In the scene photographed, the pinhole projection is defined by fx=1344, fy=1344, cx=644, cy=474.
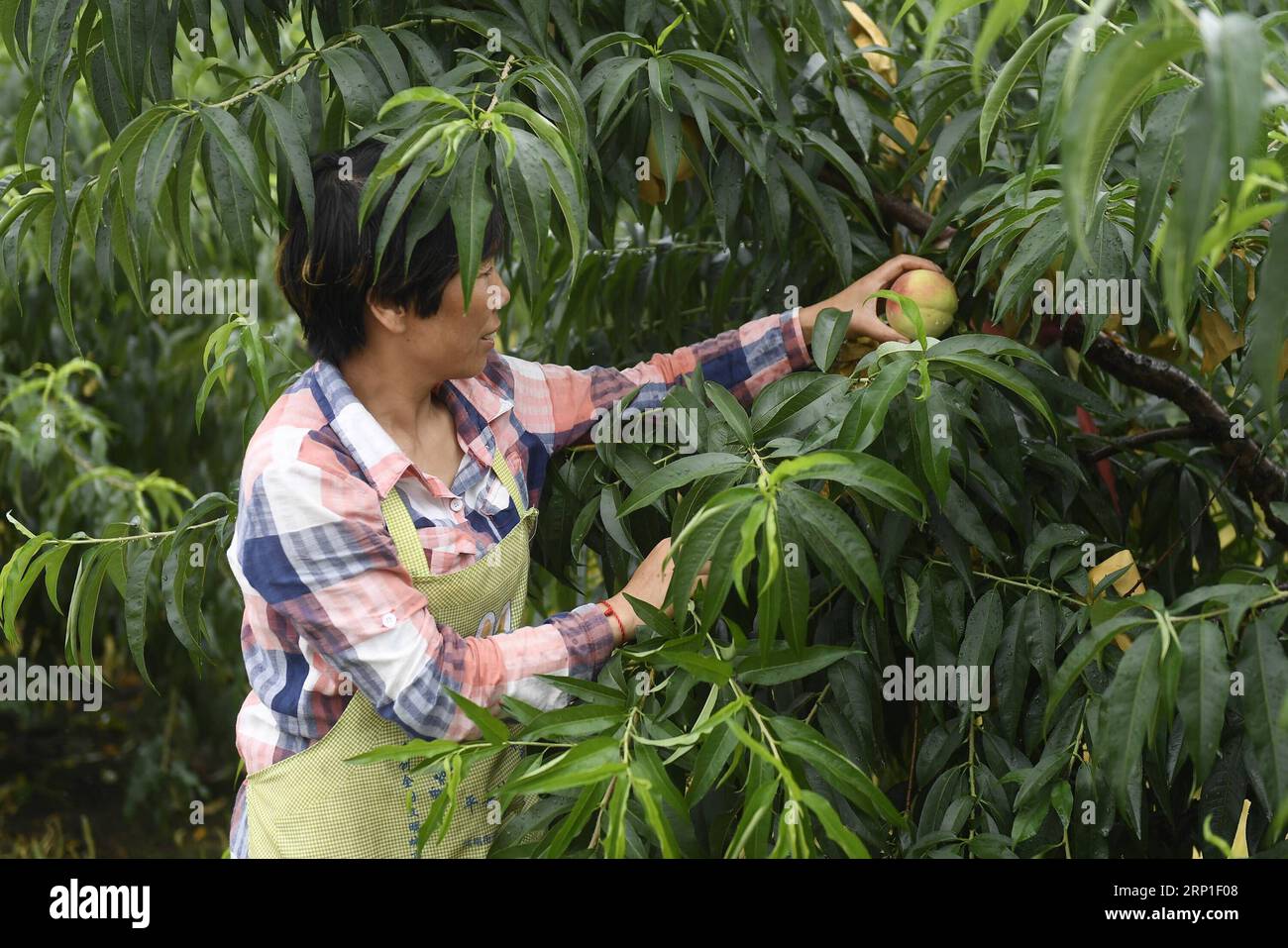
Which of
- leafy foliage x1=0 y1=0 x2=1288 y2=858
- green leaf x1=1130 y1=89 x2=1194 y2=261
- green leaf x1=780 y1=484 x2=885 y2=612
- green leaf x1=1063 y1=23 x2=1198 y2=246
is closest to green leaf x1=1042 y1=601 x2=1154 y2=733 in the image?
leafy foliage x1=0 y1=0 x2=1288 y2=858

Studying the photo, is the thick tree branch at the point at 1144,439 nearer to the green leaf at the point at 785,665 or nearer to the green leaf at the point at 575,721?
the green leaf at the point at 785,665

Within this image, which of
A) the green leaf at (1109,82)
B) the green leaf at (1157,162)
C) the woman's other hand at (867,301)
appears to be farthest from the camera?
the woman's other hand at (867,301)

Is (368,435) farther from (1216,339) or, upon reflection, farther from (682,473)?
(1216,339)

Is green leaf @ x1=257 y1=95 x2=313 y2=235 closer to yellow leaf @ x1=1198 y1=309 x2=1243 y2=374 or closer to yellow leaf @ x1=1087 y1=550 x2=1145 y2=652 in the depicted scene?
yellow leaf @ x1=1087 y1=550 x2=1145 y2=652

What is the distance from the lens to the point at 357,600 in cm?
120

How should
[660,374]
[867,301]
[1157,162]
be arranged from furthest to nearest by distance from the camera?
→ 1. [660,374]
2. [867,301]
3. [1157,162]

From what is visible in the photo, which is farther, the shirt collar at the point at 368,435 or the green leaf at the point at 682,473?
the shirt collar at the point at 368,435

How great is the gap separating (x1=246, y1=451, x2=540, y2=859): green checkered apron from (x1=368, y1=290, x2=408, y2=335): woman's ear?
165mm

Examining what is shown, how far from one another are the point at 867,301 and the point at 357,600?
646 millimetres

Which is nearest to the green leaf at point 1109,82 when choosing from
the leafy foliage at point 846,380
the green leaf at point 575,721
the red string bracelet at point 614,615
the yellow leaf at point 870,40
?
the leafy foliage at point 846,380

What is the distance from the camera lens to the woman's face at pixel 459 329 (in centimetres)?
130

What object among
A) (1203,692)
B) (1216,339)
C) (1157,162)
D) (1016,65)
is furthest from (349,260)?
(1216,339)

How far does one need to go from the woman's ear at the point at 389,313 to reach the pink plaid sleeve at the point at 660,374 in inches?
8.9
